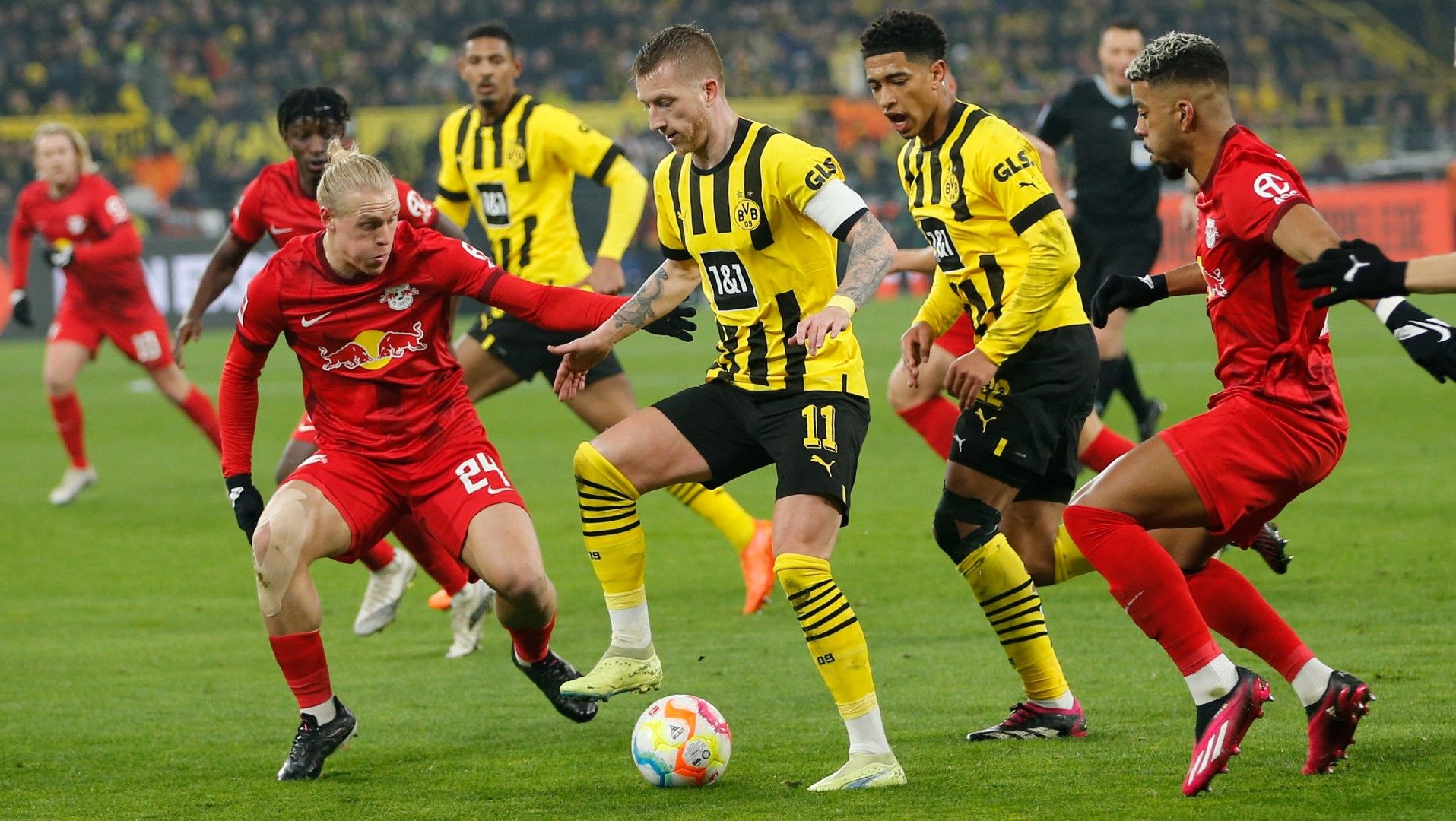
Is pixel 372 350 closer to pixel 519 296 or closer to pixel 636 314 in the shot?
pixel 519 296

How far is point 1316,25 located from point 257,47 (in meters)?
22.4

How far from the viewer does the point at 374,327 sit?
563cm

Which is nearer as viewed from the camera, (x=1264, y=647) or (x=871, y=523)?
(x=1264, y=647)

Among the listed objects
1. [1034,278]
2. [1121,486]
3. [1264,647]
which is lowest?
[1264,647]

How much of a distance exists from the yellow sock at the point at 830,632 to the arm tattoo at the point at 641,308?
104 centimetres

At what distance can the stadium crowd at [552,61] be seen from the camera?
29641mm

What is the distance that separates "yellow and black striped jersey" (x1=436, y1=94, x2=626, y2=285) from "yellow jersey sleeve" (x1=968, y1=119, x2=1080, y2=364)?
3353 millimetres

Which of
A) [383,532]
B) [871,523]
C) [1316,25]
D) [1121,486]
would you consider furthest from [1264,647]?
[1316,25]

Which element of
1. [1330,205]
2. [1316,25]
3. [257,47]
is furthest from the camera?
[1316,25]

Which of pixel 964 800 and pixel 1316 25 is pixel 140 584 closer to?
pixel 964 800

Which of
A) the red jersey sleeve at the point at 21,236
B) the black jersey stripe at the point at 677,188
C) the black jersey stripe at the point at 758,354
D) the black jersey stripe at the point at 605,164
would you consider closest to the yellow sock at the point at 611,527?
the black jersey stripe at the point at 758,354

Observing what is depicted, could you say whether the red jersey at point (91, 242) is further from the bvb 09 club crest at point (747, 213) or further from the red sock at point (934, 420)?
the bvb 09 club crest at point (747, 213)

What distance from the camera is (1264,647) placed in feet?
16.2

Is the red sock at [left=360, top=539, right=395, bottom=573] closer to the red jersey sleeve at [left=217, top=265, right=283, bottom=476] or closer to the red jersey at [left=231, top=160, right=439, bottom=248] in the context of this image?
the red jersey at [left=231, top=160, right=439, bottom=248]
